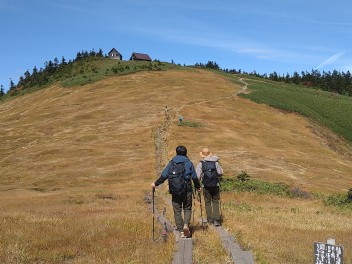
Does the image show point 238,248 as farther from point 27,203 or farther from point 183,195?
point 27,203

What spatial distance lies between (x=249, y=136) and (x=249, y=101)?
87.9 ft

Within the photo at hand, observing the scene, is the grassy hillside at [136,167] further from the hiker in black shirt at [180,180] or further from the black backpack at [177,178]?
the black backpack at [177,178]

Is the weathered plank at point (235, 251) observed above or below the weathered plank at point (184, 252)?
below

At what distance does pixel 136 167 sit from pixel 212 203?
80.7 feet

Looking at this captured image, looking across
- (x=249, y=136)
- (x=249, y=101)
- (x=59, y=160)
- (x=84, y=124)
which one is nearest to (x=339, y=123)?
(x=249, y=101)

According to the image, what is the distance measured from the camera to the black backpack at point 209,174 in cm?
1510

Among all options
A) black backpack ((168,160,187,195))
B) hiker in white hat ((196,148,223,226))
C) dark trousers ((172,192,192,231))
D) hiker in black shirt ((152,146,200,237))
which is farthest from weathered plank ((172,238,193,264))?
hiker in white hat ((196,148,223,226))

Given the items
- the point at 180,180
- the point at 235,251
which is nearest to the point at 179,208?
the point at 180,180

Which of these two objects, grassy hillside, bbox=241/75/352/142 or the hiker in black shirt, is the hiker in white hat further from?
grassy hillside, bbox=241/75/352/142

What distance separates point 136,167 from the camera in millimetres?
39344

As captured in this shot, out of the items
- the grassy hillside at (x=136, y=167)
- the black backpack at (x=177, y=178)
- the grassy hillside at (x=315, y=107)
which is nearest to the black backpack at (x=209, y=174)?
the grassy hillside at (x=136, y=167)

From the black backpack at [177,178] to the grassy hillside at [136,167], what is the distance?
150 centimetres

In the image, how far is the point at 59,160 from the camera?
44.6 metres

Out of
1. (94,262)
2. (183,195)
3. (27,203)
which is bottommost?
(27,203)
